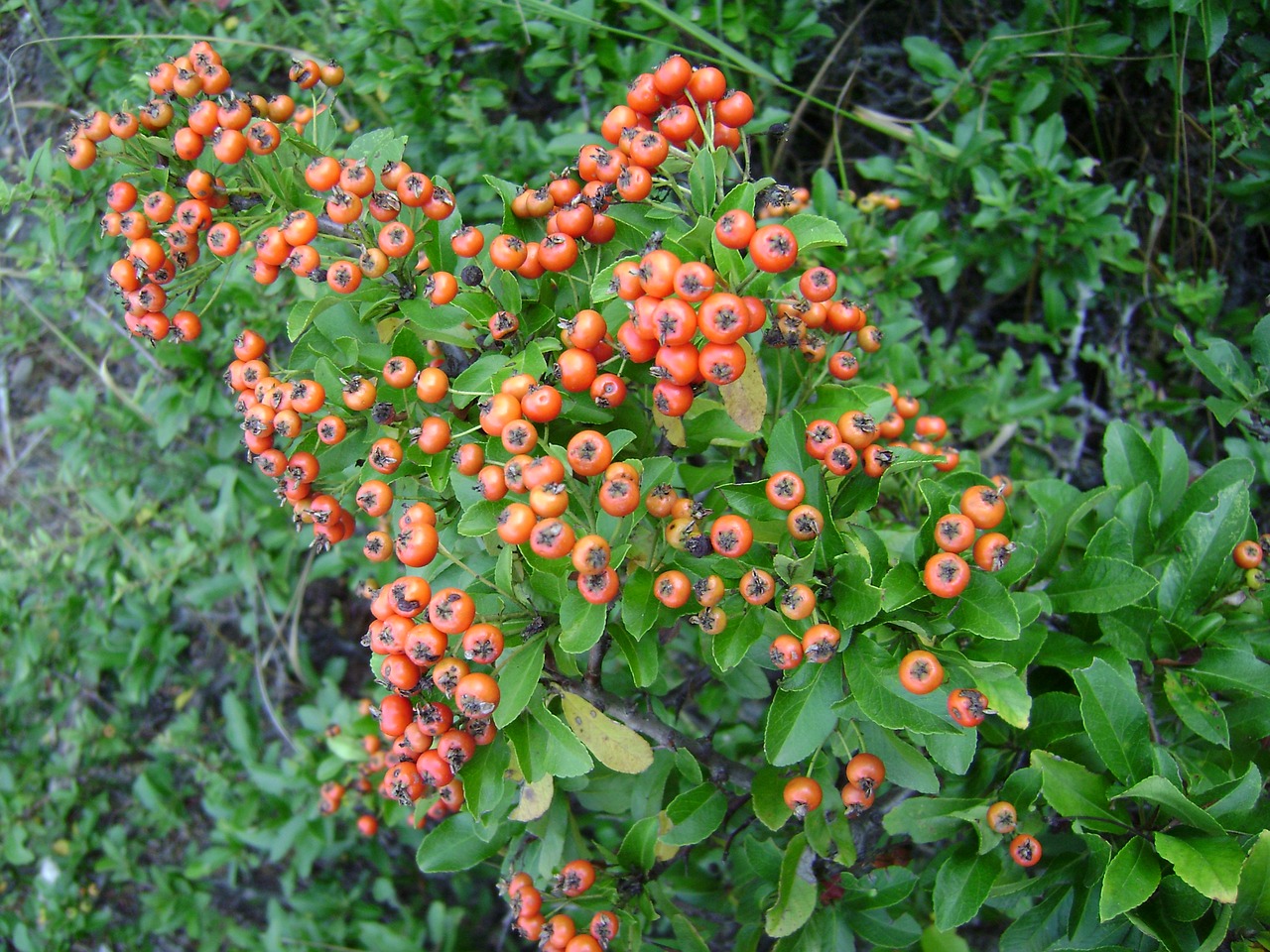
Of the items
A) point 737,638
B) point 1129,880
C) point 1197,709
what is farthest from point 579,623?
point 1197,709

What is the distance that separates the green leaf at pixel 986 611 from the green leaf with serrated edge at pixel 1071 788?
A: 495mm

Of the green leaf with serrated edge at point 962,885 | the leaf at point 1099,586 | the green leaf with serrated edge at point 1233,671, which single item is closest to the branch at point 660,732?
the green leaf with serrated edge at point 962,885

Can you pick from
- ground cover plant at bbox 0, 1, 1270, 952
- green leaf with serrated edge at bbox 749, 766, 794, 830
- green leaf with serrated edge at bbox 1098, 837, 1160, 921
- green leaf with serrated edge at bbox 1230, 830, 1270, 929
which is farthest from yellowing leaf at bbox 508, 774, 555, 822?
green leaf with serrated edge at bbox 1230, 830, 1270, 929

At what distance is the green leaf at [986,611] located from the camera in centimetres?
210

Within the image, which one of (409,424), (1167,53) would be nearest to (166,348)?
(409,424)

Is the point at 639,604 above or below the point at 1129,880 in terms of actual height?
above

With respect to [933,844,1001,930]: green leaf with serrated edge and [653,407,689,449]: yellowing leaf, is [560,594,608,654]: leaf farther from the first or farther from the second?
[933,844,1001,930]: green leaf with serrated edge

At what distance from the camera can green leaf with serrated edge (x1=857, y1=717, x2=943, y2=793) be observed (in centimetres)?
250

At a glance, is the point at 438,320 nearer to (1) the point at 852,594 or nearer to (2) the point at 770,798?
(1) the point at 852,594

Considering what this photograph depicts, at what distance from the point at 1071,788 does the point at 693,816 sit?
108 cm

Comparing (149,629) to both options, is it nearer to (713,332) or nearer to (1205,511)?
(713,332)

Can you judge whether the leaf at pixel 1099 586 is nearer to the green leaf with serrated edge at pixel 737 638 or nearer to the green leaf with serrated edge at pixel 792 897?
the green leaf with serrated edge at pixel 737 638

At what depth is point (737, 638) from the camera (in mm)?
2273

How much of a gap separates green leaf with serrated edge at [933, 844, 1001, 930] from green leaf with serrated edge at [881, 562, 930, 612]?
90 centimetres
